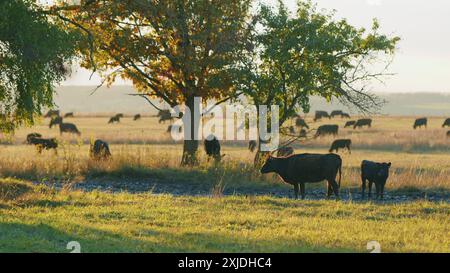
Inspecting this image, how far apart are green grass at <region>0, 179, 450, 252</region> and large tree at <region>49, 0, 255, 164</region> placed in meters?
8.29

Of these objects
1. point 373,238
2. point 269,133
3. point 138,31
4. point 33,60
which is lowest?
point 373,238

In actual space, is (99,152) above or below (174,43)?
below

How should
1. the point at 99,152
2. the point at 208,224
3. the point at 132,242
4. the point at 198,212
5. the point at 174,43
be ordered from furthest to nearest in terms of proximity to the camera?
the point at 99,152, the point at 174,43, the point at 198,212, the point at 208,224, the point at 132,242

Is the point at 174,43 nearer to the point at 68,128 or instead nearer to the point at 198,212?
the point at 198,212

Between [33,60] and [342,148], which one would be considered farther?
[342,148]

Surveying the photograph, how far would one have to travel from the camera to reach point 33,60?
66.9 ft

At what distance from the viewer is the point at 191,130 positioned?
103 ft

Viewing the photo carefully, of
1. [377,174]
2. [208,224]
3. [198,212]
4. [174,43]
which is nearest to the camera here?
[208,224]

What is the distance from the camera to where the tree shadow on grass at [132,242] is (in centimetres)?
1303

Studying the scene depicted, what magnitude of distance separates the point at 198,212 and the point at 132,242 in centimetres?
467

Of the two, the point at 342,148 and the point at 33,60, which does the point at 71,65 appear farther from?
the point at 342,148

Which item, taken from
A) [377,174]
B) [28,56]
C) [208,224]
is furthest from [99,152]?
[208,224]
